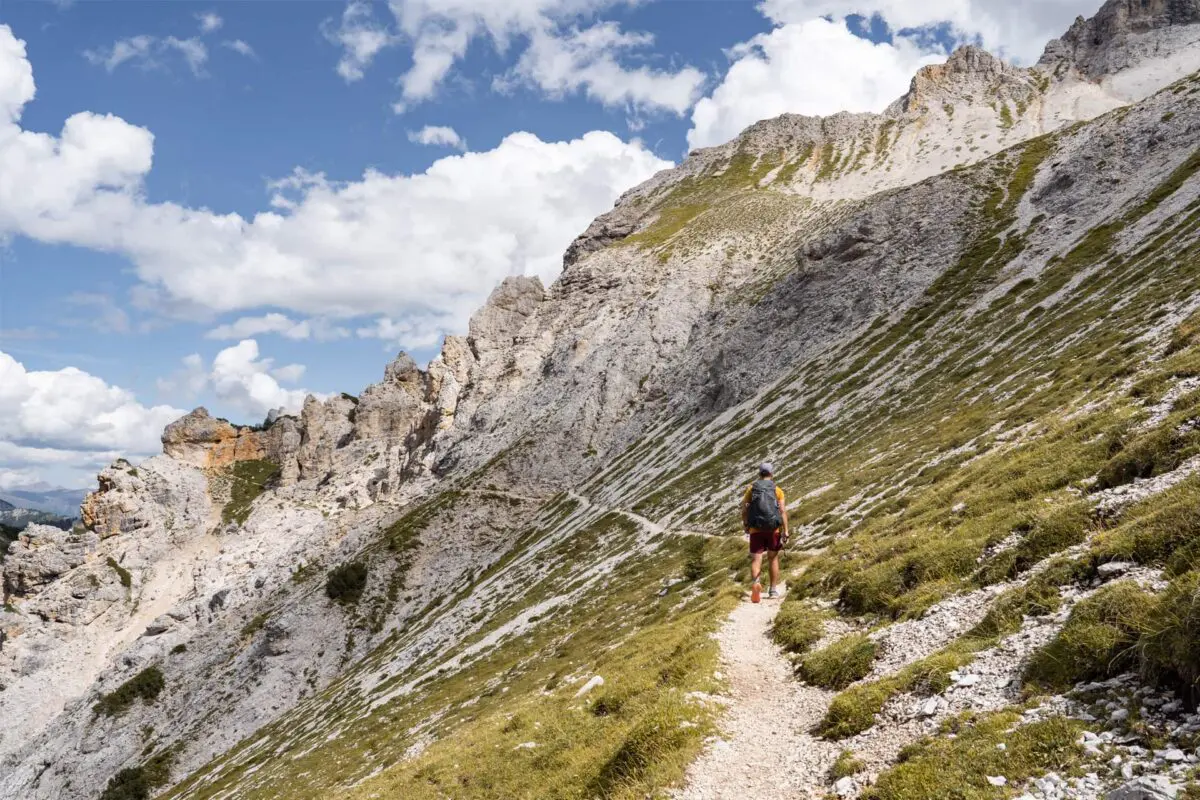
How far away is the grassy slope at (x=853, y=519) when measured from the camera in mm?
15734

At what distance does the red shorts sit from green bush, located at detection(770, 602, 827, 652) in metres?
2.77

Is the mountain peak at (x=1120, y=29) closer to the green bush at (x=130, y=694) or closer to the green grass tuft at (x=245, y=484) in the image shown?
the green bush at (x=130, y=694)

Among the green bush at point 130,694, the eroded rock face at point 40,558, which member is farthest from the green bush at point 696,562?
the eroded rock face at point 40,558

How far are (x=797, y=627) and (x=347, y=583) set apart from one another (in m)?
89.2

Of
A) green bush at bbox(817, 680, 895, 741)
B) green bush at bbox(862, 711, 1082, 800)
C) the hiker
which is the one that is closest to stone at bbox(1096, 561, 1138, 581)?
green bush at bbox(862, 711, 1082, 800)

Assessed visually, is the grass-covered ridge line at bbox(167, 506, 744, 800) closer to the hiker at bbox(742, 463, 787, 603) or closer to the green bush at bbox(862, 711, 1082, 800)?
the hiker at bbox(742, 463, 787, 603)

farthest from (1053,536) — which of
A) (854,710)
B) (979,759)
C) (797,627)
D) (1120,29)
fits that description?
(1120,29)

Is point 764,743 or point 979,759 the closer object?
point 979,759

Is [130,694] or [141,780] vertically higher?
[130,694]

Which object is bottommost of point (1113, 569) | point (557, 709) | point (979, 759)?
point (557, 709)

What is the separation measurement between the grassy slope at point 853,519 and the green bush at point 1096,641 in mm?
1675

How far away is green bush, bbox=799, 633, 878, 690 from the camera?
14.3 metres

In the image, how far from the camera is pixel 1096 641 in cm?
994

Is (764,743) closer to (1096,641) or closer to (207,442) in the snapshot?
(1096,641)
